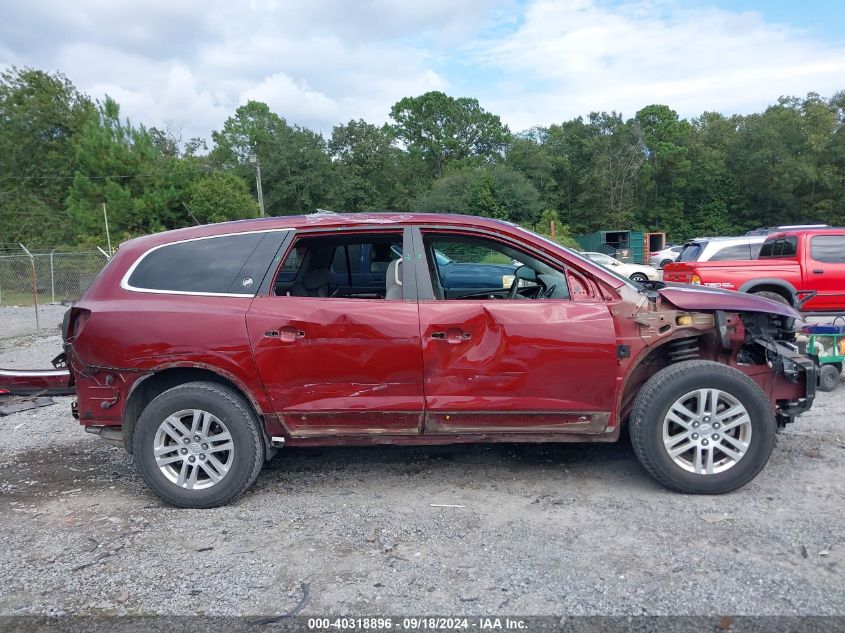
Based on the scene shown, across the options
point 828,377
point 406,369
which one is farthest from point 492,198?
point 406,369

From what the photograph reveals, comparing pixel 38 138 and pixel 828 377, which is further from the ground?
pixel 38 138

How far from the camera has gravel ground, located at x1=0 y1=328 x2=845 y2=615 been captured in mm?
2877

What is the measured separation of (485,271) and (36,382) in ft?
12.4

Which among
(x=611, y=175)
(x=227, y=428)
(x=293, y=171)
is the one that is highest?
(x=293, y=171)

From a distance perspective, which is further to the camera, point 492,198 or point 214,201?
point 492,198

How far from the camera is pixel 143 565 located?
128 inches

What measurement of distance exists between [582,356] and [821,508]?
5.40 feet

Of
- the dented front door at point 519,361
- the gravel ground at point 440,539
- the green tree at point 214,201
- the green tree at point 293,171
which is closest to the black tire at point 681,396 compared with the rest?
the gravel ground at point 440,539

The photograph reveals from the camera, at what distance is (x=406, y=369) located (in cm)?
386

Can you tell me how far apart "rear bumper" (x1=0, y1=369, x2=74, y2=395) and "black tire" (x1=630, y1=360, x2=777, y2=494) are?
423 centimetres

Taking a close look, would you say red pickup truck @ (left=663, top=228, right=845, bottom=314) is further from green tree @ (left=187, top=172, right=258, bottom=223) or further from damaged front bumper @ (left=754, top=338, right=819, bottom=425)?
green tree @ (left=187, top=172, right=258, bottom=223)

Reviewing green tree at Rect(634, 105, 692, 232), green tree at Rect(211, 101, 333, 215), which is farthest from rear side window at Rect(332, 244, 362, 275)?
green tree at Rect(634, 105, 692, 232)

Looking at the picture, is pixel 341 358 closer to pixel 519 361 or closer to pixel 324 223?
pixel 324 223

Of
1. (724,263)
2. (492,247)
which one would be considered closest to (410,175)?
(724,263)
